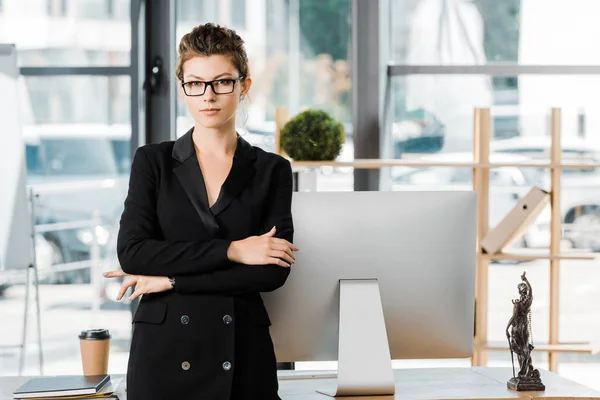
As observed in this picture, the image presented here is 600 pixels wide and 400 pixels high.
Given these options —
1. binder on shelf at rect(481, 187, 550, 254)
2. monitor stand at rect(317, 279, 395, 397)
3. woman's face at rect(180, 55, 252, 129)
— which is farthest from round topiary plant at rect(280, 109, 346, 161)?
woman's face at rect(180, 55, 252, 129)

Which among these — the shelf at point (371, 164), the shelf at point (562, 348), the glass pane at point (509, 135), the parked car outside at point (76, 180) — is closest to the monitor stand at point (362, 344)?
the shelf at point (371, 164)

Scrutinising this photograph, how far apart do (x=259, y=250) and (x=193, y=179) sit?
8.6 inches

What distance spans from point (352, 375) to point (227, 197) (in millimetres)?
519

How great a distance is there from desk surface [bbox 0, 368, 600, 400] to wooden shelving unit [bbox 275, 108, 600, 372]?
157cm

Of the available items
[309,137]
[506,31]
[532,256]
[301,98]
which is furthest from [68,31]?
[532,256]

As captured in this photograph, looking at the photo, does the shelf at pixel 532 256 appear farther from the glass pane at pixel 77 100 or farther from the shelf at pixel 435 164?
the glass pane at pixel 77 100

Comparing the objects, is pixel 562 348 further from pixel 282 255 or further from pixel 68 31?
pixel 68 31

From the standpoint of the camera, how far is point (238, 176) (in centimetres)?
209

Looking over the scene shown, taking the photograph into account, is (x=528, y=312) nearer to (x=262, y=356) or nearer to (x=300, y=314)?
(x=300, y=314)

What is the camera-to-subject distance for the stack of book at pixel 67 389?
2154 mm

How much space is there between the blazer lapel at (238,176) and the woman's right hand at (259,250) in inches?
3.7

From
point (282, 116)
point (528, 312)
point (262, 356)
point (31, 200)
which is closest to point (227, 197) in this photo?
point (262, 356)

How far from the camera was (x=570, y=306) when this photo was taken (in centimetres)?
450

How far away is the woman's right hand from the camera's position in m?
2.02
